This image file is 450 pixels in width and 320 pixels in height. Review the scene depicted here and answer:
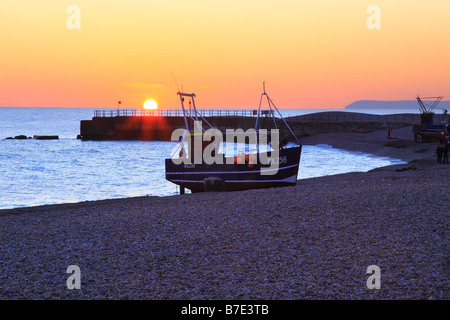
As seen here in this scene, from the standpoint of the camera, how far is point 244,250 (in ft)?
31.5

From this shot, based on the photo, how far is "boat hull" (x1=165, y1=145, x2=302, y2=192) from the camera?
76.1ft

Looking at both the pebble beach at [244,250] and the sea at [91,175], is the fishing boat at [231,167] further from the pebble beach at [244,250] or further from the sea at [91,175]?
the pebble beach at [244,250]

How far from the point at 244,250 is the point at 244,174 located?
13638 mm

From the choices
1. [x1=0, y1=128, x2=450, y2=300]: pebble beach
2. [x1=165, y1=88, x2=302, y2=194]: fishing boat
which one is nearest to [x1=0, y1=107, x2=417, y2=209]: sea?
[x1=165, y1=88, x2=302, y2=194]: fishing boat

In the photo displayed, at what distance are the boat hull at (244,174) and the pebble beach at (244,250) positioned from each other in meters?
7.97

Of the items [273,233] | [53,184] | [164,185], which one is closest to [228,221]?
[273,233]

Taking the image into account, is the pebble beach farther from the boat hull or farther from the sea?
the sea

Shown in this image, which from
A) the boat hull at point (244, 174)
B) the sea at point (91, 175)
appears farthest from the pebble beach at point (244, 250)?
the sea at point (91, 175)

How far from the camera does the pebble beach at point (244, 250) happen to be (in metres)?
7.59

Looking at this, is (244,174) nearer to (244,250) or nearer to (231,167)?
(231,167)

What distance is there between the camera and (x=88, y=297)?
24.5ft
